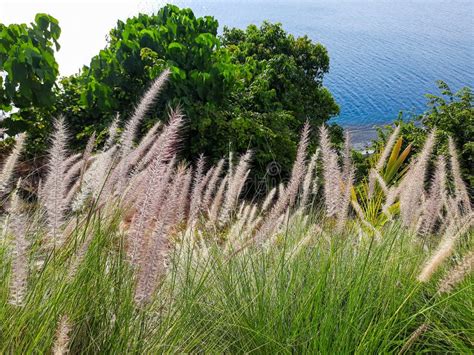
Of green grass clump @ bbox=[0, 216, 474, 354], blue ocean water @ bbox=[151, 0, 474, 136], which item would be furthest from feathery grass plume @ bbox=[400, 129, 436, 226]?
blue ocean water @ bbox=[151, 0, 474, 136]

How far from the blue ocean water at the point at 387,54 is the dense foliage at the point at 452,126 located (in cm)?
124

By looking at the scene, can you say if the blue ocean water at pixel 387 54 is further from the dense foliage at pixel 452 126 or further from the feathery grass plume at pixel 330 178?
the feathery grass plume at pixel 330 178

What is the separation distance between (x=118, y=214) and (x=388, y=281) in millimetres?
1234

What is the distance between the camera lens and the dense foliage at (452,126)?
29.7ft

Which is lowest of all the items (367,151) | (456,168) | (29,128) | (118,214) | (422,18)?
(367,151)

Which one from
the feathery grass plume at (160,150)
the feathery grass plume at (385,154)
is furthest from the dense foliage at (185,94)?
the feathery grass plume at (160,150)

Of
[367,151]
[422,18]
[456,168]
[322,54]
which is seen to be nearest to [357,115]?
[322,54]

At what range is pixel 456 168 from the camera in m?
3.33

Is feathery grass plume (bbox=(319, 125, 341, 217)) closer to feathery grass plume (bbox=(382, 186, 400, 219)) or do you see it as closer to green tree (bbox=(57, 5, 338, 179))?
feathery grass plume (bbox=(382, 186, 400, 219))

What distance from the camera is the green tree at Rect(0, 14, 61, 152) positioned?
5844 mm

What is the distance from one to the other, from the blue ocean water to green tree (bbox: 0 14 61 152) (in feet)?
26.8

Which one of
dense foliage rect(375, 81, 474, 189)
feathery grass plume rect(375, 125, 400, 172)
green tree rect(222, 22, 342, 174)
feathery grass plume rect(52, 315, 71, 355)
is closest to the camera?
feathery grass plume rect(52, 315, 71, 355)

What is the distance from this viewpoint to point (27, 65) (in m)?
5.90

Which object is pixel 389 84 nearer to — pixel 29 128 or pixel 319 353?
pixel 29 128
